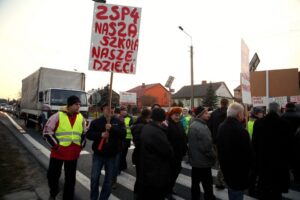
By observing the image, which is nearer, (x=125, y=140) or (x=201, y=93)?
(x=125, y=140)

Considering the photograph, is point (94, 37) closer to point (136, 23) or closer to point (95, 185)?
point (136, 23)

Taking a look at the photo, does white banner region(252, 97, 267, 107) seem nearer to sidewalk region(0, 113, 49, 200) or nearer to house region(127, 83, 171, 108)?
sidewalk region(0, 113, 49, 200)

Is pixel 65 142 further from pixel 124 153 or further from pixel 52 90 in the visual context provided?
pixel 52 90

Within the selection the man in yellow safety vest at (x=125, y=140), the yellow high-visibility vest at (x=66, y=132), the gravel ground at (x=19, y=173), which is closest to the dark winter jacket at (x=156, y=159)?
the yellow high-visibility vest at (x=66, y=132)

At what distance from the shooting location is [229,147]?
365 centimetres

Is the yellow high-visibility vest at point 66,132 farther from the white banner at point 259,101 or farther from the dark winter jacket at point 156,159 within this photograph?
the white banner at point 259,101

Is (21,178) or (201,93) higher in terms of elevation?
(201,93)

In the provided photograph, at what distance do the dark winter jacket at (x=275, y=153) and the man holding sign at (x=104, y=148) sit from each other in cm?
237

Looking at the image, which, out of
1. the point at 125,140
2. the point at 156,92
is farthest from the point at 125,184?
the point at 156,92

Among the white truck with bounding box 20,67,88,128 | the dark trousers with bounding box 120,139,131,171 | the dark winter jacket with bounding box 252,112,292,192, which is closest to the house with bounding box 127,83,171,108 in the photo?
the white truck with bounding box 20,67,88,128

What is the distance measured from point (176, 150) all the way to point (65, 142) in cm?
212

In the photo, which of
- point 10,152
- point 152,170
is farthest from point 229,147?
point 10,152

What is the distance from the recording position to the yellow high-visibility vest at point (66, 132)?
14.6ft

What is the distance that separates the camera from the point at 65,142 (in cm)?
445
